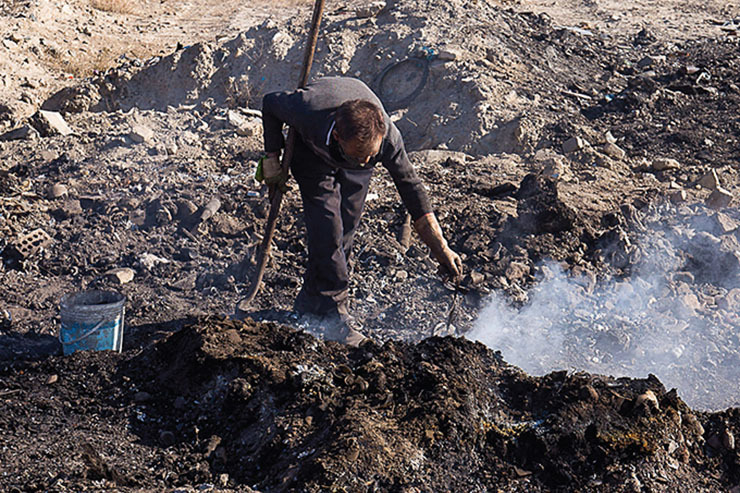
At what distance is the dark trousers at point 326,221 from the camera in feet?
14.6

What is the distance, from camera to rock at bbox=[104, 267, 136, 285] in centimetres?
558

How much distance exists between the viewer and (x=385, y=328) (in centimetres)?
524

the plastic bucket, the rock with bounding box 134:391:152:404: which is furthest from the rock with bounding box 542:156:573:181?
the rock with bounding box 134:391:152:404

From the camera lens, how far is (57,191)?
6.73 meters

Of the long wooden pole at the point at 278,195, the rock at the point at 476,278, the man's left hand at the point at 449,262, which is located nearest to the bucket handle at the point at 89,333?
the long wooden pole at the point at 278,195

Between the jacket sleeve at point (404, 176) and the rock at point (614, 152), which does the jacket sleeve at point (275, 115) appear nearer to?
the jacket sleeve at point (404, 176)

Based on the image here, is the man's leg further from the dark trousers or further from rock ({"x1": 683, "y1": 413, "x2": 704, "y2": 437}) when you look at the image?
rock ({"x1": 683, "y1": 413, "x2": 704, "y2": 437})

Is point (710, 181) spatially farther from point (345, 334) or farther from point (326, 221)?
point (326, 221)

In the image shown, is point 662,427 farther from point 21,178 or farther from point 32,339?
point 21,178

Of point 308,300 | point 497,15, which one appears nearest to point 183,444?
point 308,300

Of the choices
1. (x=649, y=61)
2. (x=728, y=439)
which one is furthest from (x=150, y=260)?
(x=649, y=61)

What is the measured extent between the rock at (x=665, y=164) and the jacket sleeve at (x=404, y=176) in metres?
4.16

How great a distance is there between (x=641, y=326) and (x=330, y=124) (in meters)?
2.87

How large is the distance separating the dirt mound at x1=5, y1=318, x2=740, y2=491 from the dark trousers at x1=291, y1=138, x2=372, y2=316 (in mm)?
748
